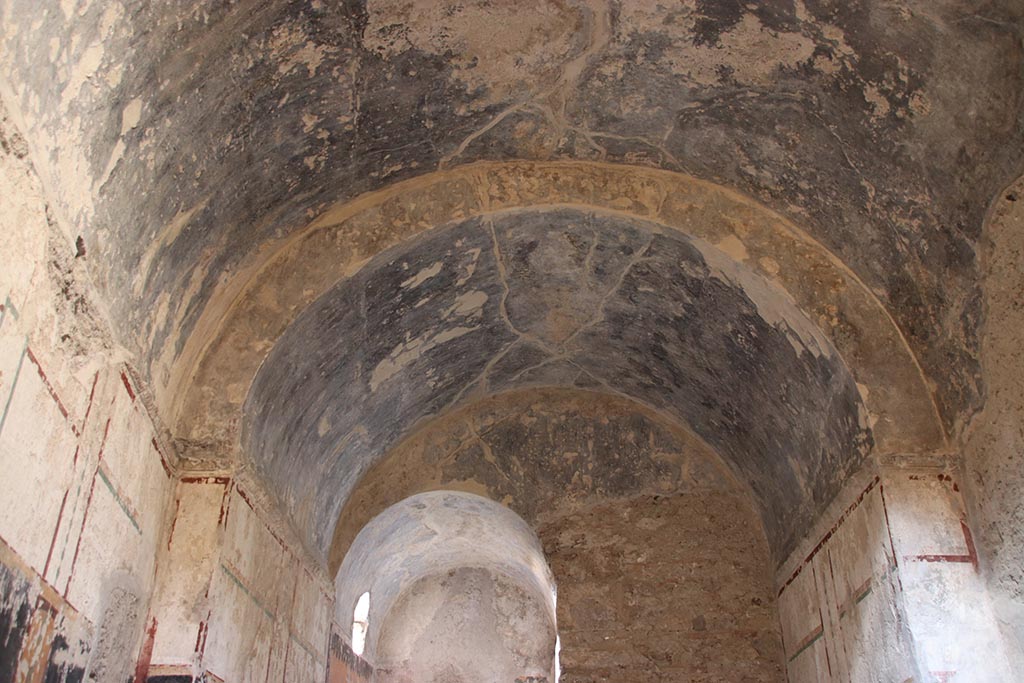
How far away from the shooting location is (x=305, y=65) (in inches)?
139

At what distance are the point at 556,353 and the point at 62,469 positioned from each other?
11.0ft

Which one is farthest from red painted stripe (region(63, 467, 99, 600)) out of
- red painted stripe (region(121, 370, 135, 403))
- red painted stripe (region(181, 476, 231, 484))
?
red painted stripe (region(181, 476, 231, 484))

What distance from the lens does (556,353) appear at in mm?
5758

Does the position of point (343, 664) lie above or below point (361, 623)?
below

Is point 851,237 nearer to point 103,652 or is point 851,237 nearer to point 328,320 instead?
point 328,320

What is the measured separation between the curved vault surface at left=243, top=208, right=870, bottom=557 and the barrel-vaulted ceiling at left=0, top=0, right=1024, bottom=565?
0.02 m

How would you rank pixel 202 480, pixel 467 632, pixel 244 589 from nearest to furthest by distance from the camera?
pixel 202 480, pixel 244 589, pixel 467 632

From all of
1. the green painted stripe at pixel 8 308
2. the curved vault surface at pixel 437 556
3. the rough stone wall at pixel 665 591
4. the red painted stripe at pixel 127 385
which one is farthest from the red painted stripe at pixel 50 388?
the rough stone wall at pixel 665 591

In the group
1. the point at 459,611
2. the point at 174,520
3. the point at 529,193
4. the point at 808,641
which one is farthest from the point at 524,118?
the point at 459,611

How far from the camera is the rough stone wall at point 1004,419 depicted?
3.32 m

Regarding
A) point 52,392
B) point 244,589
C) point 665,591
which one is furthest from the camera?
point 665,591

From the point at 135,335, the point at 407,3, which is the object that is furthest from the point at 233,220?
the point at 407,3

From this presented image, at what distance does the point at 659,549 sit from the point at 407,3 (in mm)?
3696

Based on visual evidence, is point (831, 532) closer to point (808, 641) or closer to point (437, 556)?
point (808, 641)
